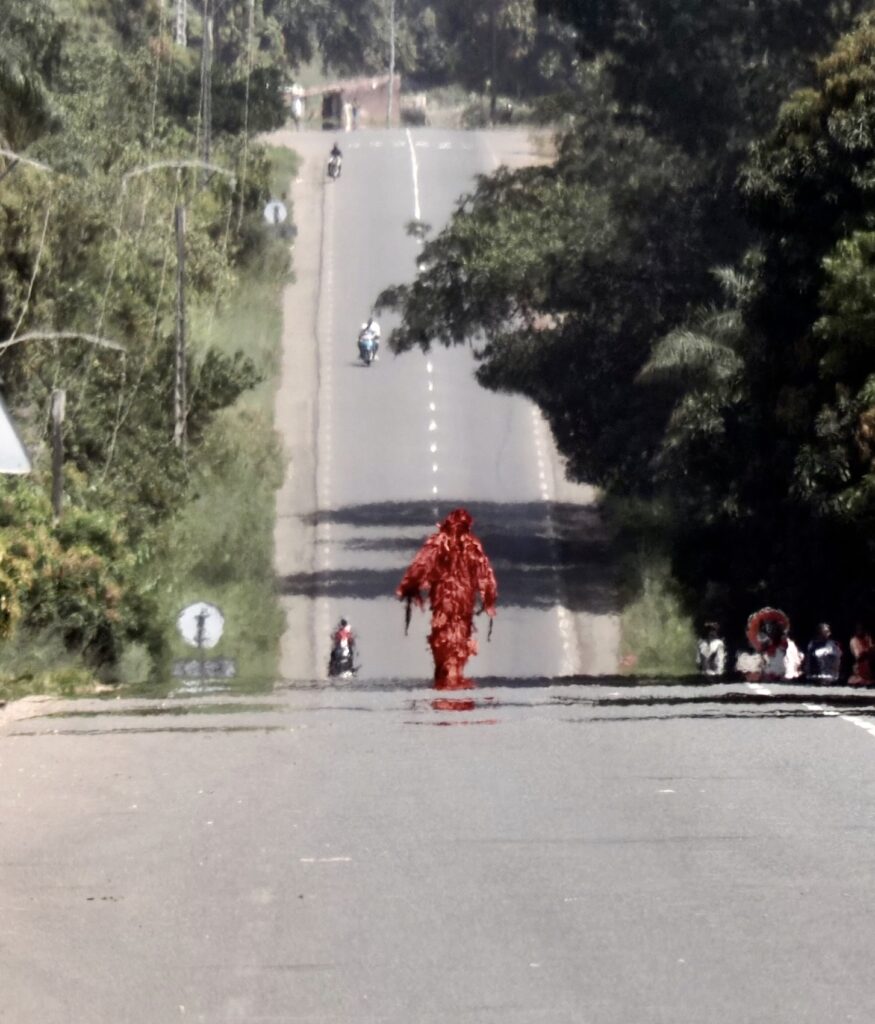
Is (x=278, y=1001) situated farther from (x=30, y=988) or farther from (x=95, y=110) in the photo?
(x=95, y=110)

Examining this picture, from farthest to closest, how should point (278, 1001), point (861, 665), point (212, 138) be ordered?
point (212, 138) < point (861, 665) < point (278, 1001)

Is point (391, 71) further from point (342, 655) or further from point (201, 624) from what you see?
point (201, 624)

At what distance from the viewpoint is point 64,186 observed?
52.0 m

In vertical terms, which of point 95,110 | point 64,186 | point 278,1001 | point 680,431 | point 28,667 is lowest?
point 278,1001

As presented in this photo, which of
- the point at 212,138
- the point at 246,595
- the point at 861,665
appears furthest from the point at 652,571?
the point at 212,138

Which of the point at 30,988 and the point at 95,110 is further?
the point at 95,110

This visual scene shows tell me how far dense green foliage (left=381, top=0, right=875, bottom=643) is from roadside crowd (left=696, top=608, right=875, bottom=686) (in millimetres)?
1207

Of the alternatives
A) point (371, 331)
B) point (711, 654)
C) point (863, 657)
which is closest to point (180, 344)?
point (711, 654)

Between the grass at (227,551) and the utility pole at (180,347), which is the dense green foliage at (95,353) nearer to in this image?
the grass at (227,551)

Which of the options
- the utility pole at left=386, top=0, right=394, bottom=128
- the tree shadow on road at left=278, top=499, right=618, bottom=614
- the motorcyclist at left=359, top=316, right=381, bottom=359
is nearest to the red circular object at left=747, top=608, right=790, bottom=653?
the tree shadow on road at left=278, top=499, right=618, bottom=614

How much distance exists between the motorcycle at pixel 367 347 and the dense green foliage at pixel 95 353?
8.52 metres

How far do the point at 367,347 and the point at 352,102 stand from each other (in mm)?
53002

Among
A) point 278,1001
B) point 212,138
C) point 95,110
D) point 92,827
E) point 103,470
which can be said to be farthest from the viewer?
point 212,138

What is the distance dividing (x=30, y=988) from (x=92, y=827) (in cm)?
437
